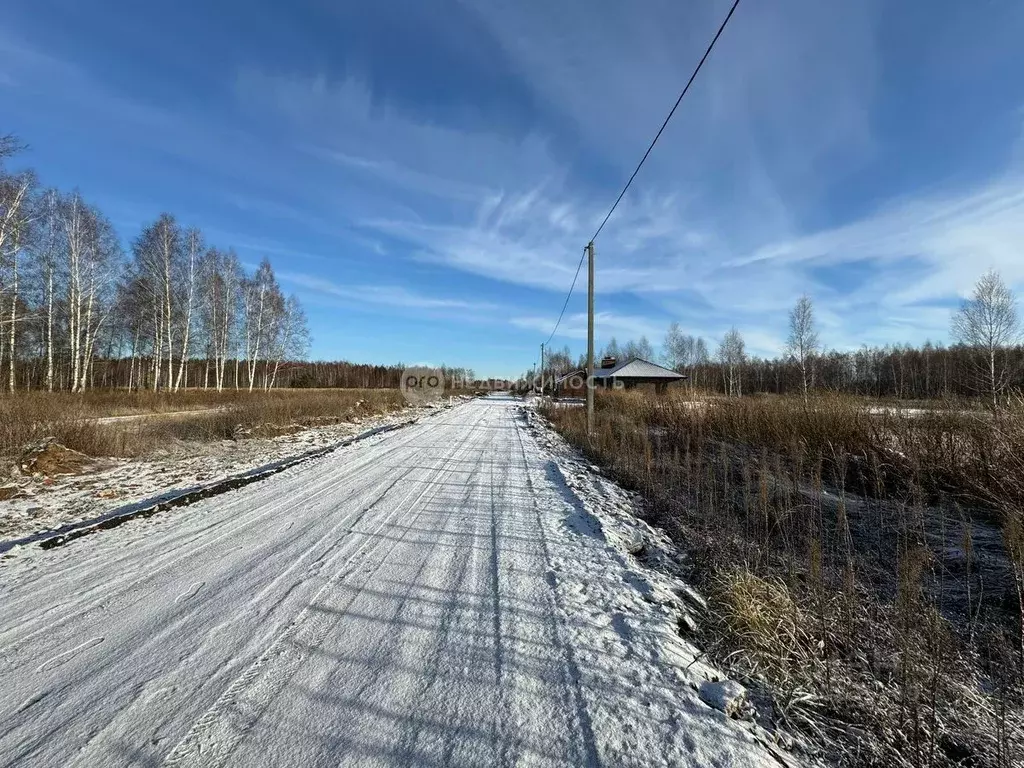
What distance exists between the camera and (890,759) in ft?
6.42

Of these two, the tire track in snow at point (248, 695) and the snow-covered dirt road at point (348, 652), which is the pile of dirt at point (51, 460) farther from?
the tire track in snow at point (248, 695)

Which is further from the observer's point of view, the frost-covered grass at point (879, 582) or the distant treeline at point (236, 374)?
the distant treeline at point (236, 374)

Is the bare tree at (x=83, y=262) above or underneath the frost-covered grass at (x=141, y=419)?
above

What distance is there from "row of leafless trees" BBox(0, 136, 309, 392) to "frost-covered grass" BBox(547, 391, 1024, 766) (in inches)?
911

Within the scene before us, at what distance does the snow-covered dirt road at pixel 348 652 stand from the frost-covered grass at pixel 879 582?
21.9 inches

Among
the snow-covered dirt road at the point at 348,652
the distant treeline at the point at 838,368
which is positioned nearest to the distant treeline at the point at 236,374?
the snow-covered dirt road at the point at 348,652

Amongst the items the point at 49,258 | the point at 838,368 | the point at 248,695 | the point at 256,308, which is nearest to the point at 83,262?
the point at 49,258

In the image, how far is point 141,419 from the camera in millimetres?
14008

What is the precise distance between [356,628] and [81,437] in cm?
991

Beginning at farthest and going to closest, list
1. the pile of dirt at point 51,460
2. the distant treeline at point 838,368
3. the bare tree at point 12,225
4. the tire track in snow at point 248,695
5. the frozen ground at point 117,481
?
the distant treeline at point 838,368 → the bare tree at point 12,225 → the pile of dirt at point 51,460 → the frozen ground at point 117,481 → the tire track in snow at point 248,695

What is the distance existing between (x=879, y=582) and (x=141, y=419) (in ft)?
59.7

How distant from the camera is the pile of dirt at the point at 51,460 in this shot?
25.1ft

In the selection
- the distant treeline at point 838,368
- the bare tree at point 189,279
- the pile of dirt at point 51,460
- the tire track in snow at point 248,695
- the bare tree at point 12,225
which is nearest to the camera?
the tire track in snow at point 248,695

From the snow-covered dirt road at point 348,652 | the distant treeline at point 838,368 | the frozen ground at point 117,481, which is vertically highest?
the distant treeline at point 838,368
